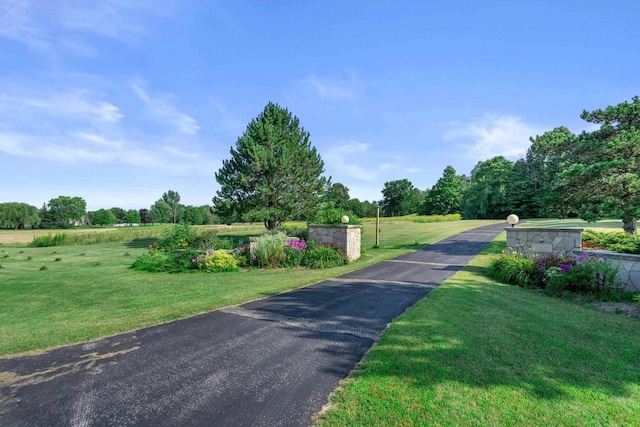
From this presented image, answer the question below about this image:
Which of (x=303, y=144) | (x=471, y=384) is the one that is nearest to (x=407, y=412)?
(x=471, y=384)

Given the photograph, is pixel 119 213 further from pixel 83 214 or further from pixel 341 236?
pixel 341 236

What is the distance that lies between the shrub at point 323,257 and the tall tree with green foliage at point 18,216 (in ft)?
230

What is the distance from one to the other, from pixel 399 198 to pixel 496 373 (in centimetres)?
7333

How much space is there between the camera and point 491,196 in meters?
48.9

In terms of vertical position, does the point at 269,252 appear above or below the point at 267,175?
below

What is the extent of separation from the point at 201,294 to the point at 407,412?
5657mm

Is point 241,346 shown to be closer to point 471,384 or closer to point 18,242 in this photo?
point 471,384

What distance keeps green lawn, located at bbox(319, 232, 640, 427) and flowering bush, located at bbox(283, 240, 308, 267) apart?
6285 mm

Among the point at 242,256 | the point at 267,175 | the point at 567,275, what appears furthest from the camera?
the point at 267,175

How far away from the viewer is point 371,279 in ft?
28.4

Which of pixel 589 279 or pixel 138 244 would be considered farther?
pixel 138 244

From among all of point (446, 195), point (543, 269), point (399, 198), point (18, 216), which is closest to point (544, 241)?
point (543, 269)

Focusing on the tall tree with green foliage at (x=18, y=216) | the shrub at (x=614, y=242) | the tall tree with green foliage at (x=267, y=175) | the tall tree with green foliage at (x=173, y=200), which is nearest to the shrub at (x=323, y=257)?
the shrub at (x=614, y=242)

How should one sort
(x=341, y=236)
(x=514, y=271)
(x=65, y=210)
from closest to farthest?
(x=514, y=271) < (x=341, y=236) < (x=65, y=210)
